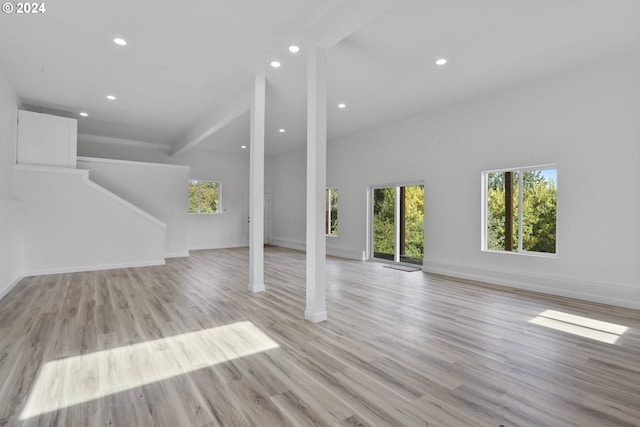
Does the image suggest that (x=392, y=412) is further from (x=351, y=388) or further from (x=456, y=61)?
(x=456, y=61)

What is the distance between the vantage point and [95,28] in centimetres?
355

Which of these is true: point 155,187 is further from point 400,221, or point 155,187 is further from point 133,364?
point 133,364

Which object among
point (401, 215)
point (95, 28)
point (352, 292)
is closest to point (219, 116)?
point (95, 28)

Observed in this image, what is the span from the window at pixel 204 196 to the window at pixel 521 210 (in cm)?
818

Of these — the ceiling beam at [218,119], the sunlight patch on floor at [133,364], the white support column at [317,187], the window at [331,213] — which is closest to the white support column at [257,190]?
the ceiling beam at [218,119]

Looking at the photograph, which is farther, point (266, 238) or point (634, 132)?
point (266, 238)

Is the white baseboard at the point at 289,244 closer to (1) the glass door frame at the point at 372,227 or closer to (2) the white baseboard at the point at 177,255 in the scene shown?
(1) the glass door frame at the point at 372,227

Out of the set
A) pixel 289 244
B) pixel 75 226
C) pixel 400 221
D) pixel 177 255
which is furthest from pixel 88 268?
pixel 400 221

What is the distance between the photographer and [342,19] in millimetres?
3033

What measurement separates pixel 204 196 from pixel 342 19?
27.6 feet

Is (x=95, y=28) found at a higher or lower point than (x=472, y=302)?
higher

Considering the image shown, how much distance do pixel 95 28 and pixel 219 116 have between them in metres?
2.68

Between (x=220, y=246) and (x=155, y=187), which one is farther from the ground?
(x=155, y=187)

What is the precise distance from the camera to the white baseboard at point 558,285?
13.2ft
